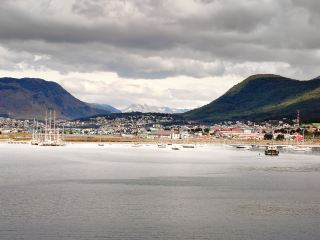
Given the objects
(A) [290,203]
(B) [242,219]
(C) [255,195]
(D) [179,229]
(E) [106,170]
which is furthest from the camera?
(E) [106,170]

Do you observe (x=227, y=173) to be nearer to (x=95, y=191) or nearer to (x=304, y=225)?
(x=95, y=191)

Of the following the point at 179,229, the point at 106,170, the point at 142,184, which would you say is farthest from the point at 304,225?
the point at 106,170

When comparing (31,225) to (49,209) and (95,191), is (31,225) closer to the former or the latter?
(49,209)

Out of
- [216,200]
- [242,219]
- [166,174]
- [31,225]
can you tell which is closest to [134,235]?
[31,225]

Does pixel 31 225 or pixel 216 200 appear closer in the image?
pixel 31 225

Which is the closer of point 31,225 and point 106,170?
point 31,225

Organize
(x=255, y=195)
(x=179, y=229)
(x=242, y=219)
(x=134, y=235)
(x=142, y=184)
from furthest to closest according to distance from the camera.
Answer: (x=142, y=184), (x=255, y=195), (x=242, y=219), (x=179, y=229), (x=134, y=235)

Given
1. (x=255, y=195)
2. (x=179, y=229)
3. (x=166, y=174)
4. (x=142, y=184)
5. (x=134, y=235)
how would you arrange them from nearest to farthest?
1. (x=134, y=235)
2. (x=179, y=229)
3. (x=255, y=195)
4. (x=142, y=184)
5. (x=166, y=174)

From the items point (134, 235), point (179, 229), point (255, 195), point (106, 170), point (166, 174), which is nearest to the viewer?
point (134, 235)
